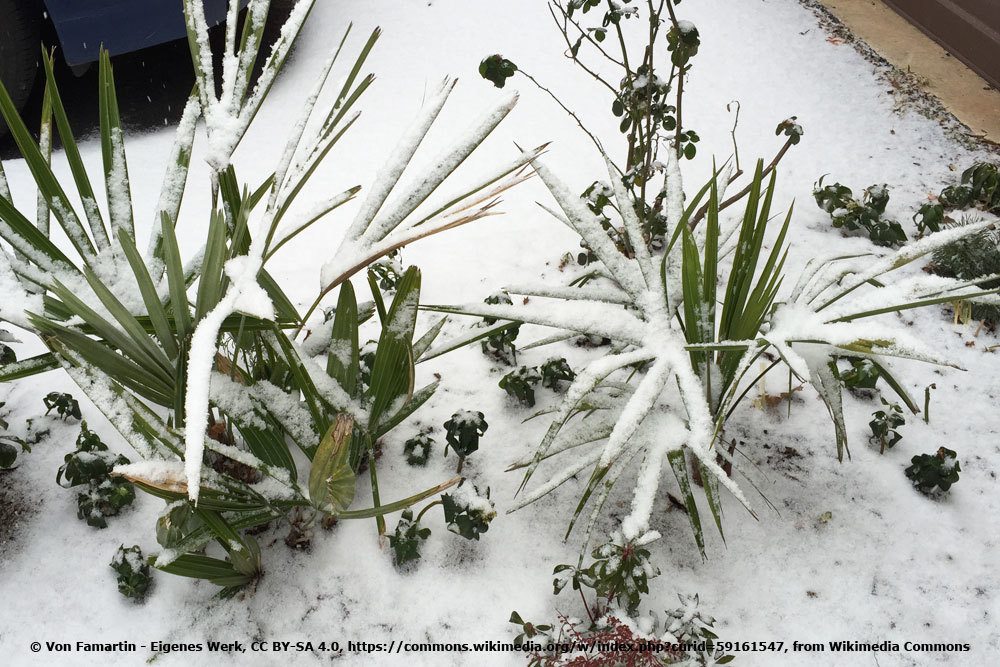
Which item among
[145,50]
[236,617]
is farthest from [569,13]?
[145,50]

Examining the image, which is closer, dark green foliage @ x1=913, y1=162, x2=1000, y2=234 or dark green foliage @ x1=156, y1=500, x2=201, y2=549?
dark green foliage @ x1=156, y1=500, x2=201, y2=549

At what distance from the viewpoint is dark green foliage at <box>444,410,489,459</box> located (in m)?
1.59

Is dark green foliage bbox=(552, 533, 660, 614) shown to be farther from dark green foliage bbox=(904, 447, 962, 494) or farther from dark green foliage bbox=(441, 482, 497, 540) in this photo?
dark green foliage bbox=(904, 447, 962, 494)

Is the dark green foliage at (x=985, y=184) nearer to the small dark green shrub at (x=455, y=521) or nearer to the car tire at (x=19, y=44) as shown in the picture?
the small dark green shrub at (x=455, y=521)

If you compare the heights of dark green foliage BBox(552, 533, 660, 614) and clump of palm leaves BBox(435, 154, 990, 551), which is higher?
clump of palm leaves BBox(435, 154, 990, 551)

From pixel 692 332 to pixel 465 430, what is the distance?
1.70 ft

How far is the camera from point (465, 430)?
5.21ft

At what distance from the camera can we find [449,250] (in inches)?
96.0

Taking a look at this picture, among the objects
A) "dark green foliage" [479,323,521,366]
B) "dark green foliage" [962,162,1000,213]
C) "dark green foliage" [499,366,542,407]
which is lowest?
"dark green foliage" [479,323,521,366]

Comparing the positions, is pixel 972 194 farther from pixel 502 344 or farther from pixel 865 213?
pixel 502 344

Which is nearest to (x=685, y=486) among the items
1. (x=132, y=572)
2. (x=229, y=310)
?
(x=229, y=310)

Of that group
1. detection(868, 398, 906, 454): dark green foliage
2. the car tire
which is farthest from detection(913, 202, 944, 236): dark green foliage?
the car tire

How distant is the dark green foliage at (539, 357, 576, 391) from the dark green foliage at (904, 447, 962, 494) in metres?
0.78

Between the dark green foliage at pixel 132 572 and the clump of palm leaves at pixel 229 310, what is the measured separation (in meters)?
0.11
